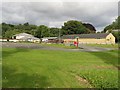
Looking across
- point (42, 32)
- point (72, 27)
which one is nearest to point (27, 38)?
point (42, 32)

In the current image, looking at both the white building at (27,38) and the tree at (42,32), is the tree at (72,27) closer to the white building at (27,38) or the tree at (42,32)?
the tree at (42,32)

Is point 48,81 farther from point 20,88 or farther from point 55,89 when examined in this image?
point 20,88

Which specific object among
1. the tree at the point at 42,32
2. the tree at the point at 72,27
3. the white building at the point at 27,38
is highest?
the tree at the point at 72,27

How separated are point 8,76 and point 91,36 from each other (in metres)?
80.0

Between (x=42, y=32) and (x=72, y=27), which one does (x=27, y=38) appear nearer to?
(x=42, y=32)

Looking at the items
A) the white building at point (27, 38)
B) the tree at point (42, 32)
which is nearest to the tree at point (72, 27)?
the tree at point (42, 32)

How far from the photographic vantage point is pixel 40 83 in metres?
8.71

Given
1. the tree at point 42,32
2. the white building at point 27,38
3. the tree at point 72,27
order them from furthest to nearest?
the tree at point 72,27, the tree at point 42,32, the white building at point 27,38

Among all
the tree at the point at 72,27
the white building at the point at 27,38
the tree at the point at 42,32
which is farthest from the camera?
the tree at the point at 72,27

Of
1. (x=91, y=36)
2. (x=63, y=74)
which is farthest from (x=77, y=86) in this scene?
(x=91, y=36)

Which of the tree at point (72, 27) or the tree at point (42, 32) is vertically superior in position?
the tree at point (72, 27)

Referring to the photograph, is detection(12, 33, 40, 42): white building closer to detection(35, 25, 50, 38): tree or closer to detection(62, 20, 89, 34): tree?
detection(35, 25, 50, 38): tree

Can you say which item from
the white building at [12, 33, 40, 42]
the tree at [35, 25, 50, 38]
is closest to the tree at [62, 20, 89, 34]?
the tree at [35, 25, 50, 38]

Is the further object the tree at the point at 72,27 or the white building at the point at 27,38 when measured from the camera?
the tree at the point at 72,27
